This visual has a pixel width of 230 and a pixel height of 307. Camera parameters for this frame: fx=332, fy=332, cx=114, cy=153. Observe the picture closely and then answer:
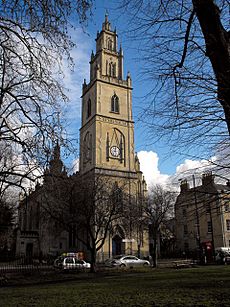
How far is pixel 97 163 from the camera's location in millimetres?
49500

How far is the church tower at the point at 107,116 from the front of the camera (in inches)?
2014

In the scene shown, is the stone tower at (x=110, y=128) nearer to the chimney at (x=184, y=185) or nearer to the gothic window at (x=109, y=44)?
the gothic window at (x=109, y=44)

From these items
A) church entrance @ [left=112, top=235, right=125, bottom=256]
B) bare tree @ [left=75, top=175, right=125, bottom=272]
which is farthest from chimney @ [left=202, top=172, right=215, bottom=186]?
church entrance @ [left=112, top=235, right=125, bottom=256]

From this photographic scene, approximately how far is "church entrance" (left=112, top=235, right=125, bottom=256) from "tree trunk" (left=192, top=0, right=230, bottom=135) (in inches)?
1705

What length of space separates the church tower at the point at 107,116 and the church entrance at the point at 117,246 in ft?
30.5

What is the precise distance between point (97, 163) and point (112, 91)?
45.0ft

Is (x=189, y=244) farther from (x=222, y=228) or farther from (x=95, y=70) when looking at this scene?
(x=95, y=70)

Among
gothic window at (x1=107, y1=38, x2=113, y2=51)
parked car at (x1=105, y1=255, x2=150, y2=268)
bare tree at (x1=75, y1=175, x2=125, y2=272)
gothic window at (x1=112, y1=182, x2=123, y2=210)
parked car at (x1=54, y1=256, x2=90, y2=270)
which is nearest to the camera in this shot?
bare tree at (x1=75, y1=175, x2=125, y2=272)

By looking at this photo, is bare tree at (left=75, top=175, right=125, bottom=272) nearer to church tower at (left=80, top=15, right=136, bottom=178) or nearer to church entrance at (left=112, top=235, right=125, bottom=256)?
church entrance at (left=112, top=235, right=125, bottom=256)

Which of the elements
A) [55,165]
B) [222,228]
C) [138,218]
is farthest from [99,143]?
[55,165]

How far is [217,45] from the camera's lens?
5121 mm

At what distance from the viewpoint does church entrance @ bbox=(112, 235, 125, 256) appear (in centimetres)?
4628

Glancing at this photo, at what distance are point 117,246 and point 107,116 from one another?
66.3ft

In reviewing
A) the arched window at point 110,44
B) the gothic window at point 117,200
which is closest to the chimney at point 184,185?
the gothic window at point 117,200
